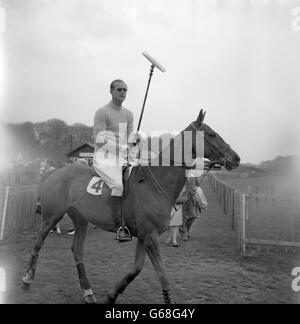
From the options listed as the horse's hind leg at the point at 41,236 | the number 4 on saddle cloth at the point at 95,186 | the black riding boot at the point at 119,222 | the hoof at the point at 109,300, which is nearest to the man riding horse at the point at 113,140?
the black riding boot at the point at 119,222

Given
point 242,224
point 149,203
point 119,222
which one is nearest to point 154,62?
point 149,203

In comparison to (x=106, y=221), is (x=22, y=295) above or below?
below

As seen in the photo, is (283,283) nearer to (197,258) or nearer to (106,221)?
(197,258)

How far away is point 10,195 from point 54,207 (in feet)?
19.3

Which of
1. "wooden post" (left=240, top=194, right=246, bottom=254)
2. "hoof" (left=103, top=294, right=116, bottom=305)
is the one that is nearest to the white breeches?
"hoof" (left=103, top=294, right=116, bottom=305)

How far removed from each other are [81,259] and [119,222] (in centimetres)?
135

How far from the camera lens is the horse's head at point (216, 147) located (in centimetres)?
546

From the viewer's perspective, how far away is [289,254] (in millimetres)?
9539

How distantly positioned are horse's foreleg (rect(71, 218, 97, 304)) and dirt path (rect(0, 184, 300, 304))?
0.20m

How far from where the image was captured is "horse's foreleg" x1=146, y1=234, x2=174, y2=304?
5.08 metres

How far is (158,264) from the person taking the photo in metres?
5.14
